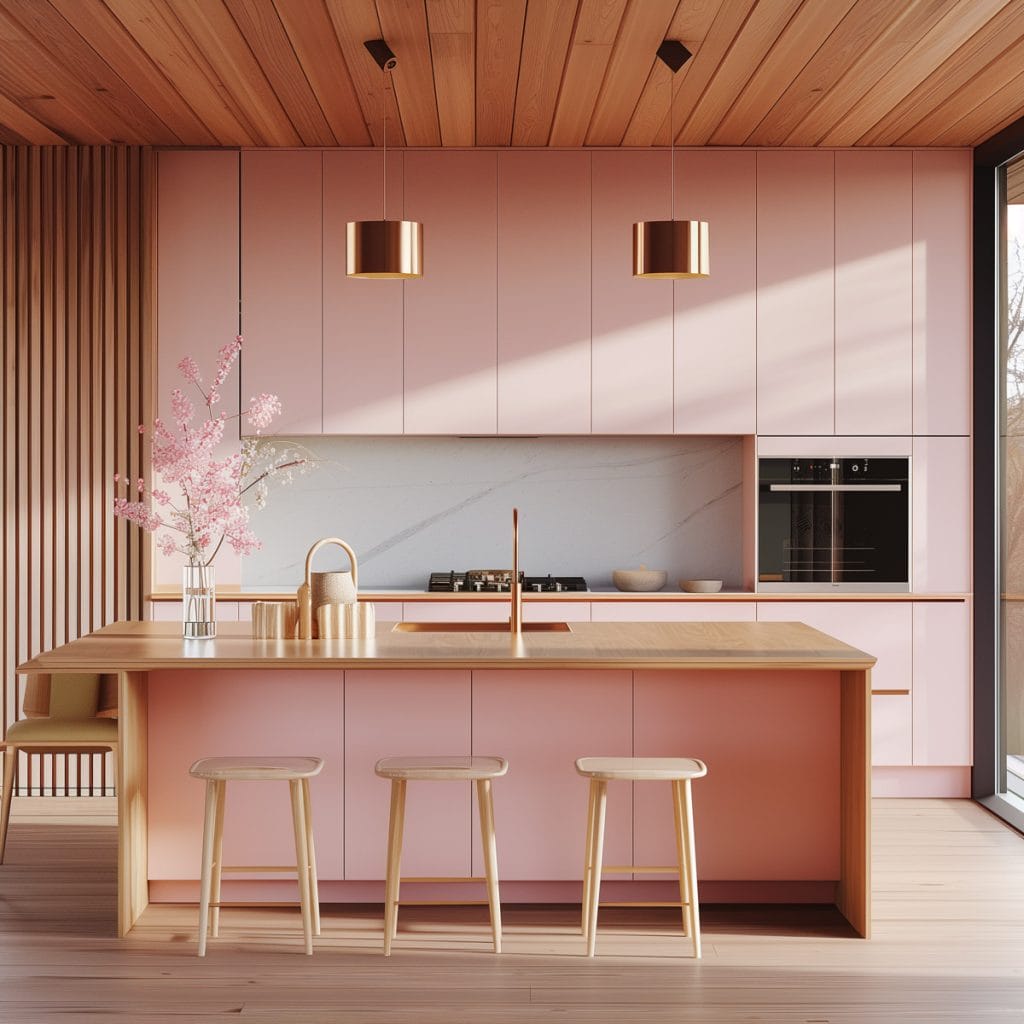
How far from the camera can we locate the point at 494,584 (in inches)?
228

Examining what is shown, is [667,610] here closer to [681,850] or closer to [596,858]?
[681,850]

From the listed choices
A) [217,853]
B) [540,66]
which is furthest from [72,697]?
[540,66]

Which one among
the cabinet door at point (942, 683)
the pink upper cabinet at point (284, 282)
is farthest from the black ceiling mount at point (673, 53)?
the cabinet door at point (942, 683)

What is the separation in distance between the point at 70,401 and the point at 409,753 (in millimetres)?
2743

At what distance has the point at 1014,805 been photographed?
5348mm

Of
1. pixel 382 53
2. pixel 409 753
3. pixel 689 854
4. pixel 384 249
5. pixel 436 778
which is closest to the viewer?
pixel 436 778

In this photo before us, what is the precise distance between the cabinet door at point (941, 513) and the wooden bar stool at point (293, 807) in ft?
10.7

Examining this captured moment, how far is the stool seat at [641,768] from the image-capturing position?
137 inches

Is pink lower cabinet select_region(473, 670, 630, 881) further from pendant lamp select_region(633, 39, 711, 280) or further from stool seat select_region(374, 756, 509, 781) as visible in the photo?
pendant lamp select_region(633, 39, 711, 280)

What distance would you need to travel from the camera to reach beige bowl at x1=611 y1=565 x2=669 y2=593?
19.4ft

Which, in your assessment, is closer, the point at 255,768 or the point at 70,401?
the point at 255,768

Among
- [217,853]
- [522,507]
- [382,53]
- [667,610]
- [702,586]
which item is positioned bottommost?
[217,853]

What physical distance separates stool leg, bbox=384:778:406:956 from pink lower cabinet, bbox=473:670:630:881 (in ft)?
1.31

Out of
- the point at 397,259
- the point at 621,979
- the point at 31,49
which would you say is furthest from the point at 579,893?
the point at 31,49
